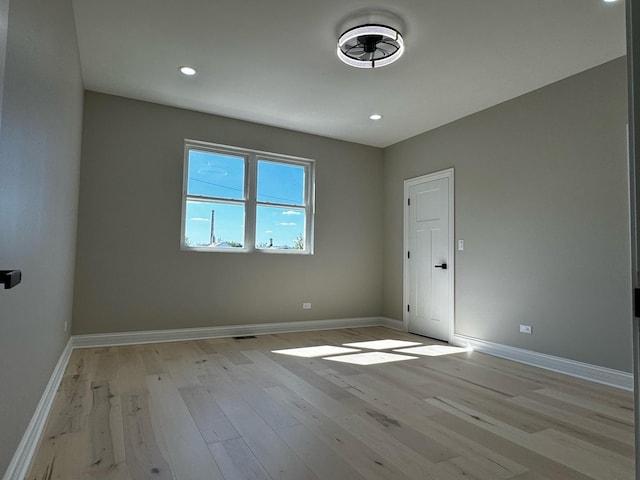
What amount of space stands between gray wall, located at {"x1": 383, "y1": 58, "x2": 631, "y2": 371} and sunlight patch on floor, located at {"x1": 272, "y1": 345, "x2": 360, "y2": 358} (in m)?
1.52

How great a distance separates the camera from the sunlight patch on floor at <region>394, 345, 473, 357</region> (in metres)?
4.18

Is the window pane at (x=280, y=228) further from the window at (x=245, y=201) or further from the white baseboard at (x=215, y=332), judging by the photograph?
the white baseboard at (x=215, y=332)

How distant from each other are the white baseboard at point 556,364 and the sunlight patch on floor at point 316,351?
56.3 inches

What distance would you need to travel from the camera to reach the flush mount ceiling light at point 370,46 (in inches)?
113

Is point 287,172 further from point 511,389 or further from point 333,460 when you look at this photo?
point 333,460

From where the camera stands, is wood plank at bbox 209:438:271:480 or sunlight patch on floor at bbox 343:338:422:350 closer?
wood plank at bbox 209:438:271:480

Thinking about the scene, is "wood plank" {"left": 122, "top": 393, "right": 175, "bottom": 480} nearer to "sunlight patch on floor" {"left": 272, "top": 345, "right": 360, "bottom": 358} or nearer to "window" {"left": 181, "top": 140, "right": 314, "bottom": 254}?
"sunlight patch on floor" {"left": 272, "top": 345, "right": 360, "bottom": 358}

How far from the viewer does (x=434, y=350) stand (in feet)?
14.2

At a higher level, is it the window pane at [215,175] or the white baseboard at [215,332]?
the window pane at [215,175]

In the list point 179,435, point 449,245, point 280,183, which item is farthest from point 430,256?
point 179,435

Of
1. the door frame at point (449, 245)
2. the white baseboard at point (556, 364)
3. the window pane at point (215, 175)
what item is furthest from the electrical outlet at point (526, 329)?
the window pane at point (215, 175)

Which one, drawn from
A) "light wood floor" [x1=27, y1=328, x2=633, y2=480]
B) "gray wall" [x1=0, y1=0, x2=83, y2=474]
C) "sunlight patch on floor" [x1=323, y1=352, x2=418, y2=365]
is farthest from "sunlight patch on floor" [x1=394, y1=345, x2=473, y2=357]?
"gray wall" [x1=0, y1=0, x2=83, y2=474]

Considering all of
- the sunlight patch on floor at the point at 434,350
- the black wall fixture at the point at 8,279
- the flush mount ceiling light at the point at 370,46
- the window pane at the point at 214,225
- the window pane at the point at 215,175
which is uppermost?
the flush mount ceiling light at the point at 370,46

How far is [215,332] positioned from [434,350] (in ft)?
8.62
